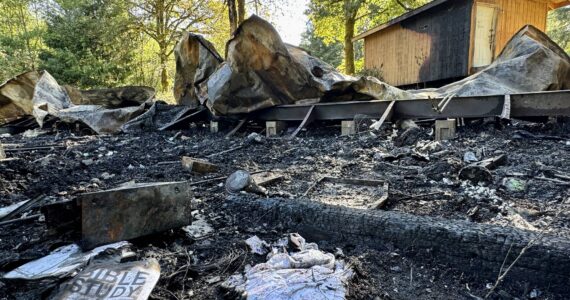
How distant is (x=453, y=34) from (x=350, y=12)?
7897 millimetres

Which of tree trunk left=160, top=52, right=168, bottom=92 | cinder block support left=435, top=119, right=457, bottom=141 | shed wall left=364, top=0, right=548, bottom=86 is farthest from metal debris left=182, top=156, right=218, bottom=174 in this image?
tree trunk left=160, top=52, right=168, bottom=92

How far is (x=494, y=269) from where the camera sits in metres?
1.59

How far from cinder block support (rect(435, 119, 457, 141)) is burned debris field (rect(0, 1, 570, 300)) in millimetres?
28

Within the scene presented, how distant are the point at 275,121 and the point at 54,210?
5330 mm

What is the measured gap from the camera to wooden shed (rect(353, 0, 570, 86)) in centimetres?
1114

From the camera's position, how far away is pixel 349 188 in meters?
3.11

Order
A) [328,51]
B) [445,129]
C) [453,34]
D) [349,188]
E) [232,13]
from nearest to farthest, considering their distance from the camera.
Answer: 1. [349,188]
2. [445,129]
3. [453,34]
4. [232,13]
5. [328,51]

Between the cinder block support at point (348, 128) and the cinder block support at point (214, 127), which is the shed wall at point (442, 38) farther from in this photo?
the cinder block support at point (214, 127)

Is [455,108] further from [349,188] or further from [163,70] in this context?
[163,70]

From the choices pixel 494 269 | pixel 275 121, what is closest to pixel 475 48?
pixel 275 121

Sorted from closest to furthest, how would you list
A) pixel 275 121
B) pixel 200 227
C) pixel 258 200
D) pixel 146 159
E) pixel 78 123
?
1. pixel 200 227
2. pixel 258 200
3. pixel 146 159
4. pixel 275 121
5. pixel 78 123

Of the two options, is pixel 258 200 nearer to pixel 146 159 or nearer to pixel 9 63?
pixel 146 159

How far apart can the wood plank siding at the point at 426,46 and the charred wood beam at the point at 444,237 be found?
37.2 ft

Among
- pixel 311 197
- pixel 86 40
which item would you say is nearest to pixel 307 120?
pixel 311 197
